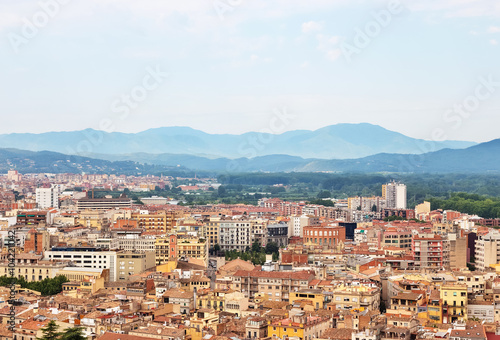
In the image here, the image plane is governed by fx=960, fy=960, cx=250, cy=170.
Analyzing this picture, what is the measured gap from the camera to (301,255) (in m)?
31.2

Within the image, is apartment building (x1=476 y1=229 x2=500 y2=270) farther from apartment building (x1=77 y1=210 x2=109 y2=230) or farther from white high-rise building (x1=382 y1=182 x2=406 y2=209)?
white high-rise building (x1=382 y1=182 x2=406 y2=209)

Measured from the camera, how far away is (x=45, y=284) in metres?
28.1

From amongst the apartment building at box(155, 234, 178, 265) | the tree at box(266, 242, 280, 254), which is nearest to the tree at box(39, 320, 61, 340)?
the apartment building at box(155, 234, 178, 265)

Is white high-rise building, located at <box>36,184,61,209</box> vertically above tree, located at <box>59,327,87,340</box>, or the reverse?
white high-rise building, located at <box>36,184,61,209</box>

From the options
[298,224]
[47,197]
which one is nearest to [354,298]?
[298,224]

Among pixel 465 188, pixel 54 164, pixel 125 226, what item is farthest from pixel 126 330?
pixel 54 164

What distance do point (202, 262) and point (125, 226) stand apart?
11761 mm

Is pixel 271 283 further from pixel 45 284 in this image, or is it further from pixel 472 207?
pixel 472 207

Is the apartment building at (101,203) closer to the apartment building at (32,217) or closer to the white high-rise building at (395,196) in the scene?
the apartment building at (32,217)

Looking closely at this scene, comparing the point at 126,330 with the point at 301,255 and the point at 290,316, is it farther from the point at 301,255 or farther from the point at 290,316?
the point at 301,255

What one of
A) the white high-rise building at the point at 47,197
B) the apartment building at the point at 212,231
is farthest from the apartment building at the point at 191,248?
the white high-rise building at the point at 47,197

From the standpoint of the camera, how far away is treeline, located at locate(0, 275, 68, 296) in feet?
90.8

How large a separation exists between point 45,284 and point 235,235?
15433 mm

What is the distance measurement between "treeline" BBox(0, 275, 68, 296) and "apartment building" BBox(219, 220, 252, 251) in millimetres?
14045
